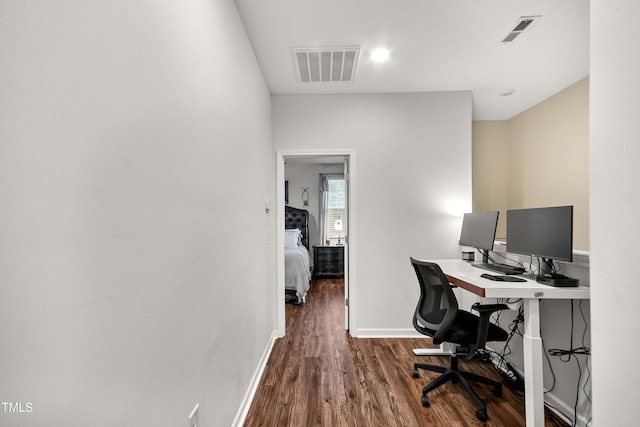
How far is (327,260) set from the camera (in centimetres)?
586

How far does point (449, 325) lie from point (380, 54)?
2202mm

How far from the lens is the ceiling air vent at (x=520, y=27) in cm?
198

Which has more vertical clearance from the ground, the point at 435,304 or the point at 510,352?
the point at 435,304

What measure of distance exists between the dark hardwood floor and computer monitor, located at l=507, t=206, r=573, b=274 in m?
1.07

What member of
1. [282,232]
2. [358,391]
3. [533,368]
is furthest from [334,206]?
[533,368]

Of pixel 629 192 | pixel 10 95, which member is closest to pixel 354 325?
pixel 629 192

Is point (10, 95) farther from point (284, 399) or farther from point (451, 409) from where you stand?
point (451, 409)

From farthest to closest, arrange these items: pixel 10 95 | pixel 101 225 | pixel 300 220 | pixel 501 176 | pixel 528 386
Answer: pixel 300 220, pixel 501 176, pixel 528 386, pixel 101 225, pixel 10 95

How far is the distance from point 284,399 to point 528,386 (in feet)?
5.04

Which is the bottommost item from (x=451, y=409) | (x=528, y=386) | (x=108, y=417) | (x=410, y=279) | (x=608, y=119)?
(x=451, y=409)

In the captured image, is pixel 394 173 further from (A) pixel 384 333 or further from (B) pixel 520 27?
(A) pixel 384 333

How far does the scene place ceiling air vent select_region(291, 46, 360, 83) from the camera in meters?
2.36

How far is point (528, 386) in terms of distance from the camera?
164 cm

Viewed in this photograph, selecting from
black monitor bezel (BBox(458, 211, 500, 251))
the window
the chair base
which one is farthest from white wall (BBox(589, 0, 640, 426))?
the window
